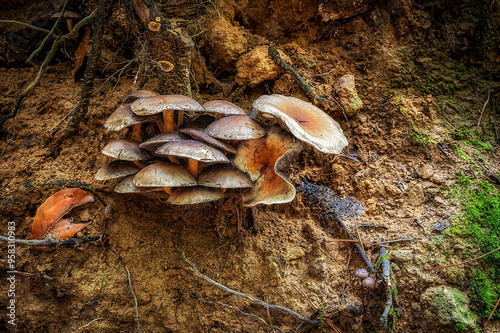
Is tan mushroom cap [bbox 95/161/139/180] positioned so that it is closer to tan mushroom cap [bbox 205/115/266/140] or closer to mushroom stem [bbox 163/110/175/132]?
mushroom stem [bbox 163/110/175/132]

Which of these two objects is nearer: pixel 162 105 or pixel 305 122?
pixel 162 105

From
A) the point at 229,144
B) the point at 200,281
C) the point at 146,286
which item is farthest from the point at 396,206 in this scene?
the point at 146,286

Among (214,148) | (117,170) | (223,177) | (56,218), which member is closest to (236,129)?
(214,148)

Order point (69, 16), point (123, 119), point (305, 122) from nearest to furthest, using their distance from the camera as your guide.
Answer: point (123, 119)
point (305, 122)
point (69, 16)

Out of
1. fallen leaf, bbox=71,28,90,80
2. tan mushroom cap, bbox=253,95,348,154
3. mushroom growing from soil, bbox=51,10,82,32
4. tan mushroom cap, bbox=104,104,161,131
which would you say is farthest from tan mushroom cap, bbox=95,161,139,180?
mushroom growing from soil, bbox=51,10,82,32

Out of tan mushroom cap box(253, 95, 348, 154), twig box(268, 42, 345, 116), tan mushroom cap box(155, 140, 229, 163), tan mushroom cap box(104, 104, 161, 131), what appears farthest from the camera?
twig box(268, 42, 345, 116)

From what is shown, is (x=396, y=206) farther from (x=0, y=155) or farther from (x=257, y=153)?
(x=0, y=155)

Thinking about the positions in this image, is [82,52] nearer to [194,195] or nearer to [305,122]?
[194,195]
